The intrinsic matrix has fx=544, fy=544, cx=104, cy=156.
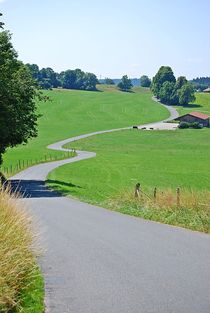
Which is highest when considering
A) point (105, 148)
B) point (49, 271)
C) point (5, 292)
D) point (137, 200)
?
point (5, 292)

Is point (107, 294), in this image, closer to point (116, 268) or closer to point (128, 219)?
point (116, 268)

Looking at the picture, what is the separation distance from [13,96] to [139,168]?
33.6 meters

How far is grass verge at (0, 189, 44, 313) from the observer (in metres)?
8.56

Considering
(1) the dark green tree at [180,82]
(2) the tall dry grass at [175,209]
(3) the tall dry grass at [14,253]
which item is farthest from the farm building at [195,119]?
(3) the tall dry grass at [14,253]

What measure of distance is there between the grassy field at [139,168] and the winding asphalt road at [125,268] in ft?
8.34

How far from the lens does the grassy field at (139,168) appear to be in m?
35.5

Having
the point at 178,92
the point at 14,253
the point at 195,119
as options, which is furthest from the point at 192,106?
the point at 14,253

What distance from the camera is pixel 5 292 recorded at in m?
8.41

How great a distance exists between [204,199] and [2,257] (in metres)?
12.4

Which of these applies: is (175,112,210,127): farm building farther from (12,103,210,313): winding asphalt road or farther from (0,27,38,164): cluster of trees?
(12,103,210,313): winding asphalt road

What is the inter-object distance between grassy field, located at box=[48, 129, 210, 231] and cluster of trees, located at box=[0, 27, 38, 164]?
5491mm

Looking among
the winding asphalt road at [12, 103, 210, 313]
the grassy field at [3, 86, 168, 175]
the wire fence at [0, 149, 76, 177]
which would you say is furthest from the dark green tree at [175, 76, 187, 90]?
the winding asphalt road at [12, 103, 210, 313]

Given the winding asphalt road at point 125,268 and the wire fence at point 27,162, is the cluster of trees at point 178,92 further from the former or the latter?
the winding asphalt road at point 125,268

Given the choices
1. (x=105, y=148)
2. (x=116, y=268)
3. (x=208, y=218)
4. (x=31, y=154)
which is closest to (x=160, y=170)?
(x=31, y=154)
